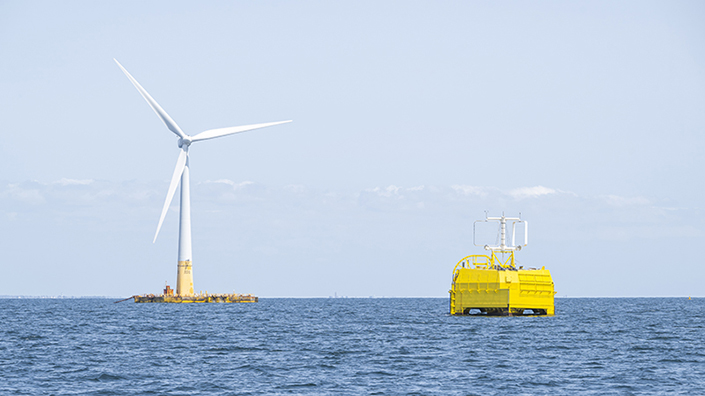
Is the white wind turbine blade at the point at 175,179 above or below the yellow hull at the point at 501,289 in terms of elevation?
above

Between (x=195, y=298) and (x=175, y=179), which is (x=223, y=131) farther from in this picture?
(x=195, y=298)

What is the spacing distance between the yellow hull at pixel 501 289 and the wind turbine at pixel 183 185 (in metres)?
61.4

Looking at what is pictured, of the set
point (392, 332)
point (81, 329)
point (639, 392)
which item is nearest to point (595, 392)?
point (639, 392)

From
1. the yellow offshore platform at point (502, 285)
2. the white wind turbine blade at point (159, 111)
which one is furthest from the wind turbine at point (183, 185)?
the yellow offshore platform at point (502, 285)

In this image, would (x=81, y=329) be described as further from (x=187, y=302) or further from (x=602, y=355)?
(x=187, y=302)

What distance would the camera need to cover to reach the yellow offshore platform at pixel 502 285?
8650 cm

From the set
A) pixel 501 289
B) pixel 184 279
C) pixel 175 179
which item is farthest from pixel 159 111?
pixel 501 289

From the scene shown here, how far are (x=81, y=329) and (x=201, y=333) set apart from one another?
15.3 m

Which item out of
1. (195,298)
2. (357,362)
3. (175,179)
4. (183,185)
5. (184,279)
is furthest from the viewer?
(195,298)

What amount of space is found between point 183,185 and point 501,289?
88180 mm

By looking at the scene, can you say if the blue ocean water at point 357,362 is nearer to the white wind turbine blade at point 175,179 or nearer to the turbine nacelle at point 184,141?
the white wind turbine blade at point 175,179

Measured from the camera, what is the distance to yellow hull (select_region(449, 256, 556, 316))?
86375 millimetres

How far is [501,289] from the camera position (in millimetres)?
86188

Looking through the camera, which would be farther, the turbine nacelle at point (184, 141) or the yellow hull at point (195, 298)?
the yellow hull at point (195, 298)
